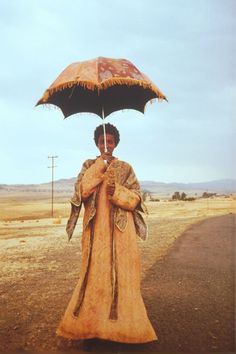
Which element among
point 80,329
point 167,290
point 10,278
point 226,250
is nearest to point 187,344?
point 80,329

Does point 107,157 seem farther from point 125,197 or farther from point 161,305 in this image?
point 161,305

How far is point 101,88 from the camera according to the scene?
4148 millimetres

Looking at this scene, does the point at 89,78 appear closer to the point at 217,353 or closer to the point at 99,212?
the point at 99,212

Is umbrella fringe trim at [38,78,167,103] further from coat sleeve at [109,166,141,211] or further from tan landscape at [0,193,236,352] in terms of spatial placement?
tan landscape at [0,193,236,352]

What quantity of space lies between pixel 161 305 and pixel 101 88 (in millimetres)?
3915

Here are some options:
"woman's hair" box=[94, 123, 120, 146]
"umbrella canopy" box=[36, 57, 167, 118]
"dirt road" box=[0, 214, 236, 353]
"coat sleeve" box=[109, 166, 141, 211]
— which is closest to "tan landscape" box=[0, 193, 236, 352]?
"dirt road" box=[0, 214, 236, 353]

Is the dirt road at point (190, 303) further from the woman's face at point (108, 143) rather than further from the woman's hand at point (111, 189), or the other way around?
the woman's face at point (108, 143)

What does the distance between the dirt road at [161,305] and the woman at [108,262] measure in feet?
1.10

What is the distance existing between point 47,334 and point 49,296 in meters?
1.98

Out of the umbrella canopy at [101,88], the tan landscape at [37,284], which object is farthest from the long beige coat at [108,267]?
the umbrella canopy at [101,88]

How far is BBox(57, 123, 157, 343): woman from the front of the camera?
4.40 metres

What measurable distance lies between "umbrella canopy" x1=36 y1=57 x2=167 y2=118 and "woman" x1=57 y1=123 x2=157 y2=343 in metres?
0.54

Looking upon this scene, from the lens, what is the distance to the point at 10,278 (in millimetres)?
8867

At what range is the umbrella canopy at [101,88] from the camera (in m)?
4.23
